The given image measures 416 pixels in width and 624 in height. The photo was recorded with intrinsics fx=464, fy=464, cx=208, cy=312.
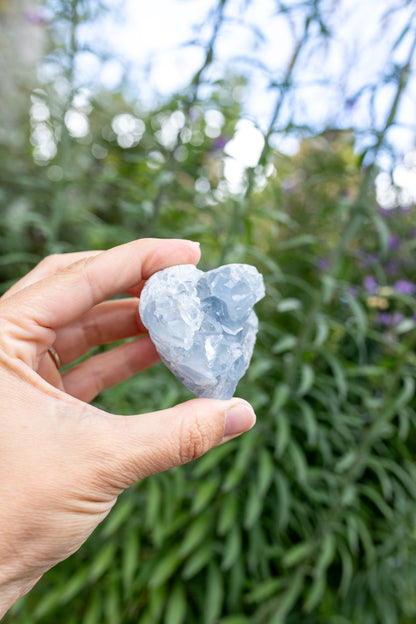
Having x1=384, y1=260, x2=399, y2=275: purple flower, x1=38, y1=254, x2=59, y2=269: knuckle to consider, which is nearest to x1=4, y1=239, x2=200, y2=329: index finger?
x1=38, y1=254, x2=59, y2=269: knuckle

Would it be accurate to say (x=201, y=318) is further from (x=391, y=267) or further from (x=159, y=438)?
(x=391, y=267)

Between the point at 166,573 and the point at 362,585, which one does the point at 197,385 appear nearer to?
the point at 166,573

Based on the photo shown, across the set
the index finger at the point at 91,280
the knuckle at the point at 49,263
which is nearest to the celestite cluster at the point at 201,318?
the index finger at the point at 91,280

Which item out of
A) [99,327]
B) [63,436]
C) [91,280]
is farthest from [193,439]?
[99,327]

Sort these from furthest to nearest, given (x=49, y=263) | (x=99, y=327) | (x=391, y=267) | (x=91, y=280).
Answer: (x=391, y=267) < (x=99, y=327) < (x=49, y=263) < (x=91, y=280)

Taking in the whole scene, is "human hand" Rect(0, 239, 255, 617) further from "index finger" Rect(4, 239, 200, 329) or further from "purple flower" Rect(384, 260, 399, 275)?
"purple flower" Rect(384, 260, 399, 275)

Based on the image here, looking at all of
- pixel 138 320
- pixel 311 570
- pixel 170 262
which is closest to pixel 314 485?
pixel 311 570
